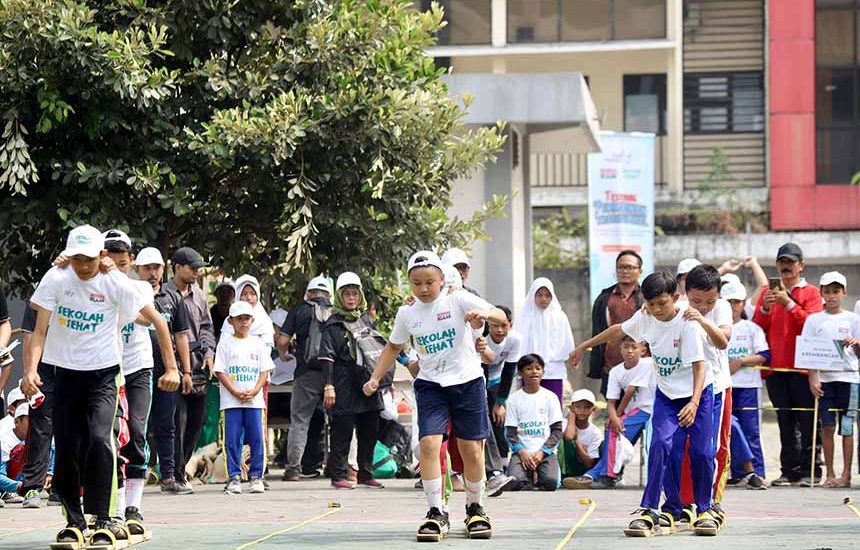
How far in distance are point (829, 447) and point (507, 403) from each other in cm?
281

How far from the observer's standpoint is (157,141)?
1449cm

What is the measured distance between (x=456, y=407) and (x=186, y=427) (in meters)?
5.00

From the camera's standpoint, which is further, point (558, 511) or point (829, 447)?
point (829, 447)

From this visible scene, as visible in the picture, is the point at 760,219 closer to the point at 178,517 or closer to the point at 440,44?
the point at 440,44

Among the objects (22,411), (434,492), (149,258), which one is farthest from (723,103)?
(434,492)

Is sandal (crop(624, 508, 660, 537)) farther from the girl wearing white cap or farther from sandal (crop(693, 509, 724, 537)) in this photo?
the girl wearing white cap

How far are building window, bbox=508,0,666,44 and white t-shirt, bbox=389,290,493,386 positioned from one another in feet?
80.6

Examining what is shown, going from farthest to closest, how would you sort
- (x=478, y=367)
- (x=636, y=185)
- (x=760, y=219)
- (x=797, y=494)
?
1. (x=760, y=219)
2. (x=636, y=185)
3. (x=797, y=494)
4. (x=478, y=367)

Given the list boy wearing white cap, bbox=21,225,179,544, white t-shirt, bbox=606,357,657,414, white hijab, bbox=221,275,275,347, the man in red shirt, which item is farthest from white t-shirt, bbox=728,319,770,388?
boy wearing white cap, bbox=21,225,179,544

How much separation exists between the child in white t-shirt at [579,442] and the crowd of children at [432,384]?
0.01 metres

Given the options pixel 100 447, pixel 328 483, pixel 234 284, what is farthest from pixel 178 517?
pixel 234 284

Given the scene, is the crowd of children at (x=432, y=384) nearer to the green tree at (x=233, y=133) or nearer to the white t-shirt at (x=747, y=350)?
the white t-shirt at (x=747, y=350)

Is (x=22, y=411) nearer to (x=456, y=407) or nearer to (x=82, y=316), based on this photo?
(x=82, y=316)

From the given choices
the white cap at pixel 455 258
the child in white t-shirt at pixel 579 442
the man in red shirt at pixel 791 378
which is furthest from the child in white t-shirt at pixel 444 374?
the man in red shirt at pixel 791 378
